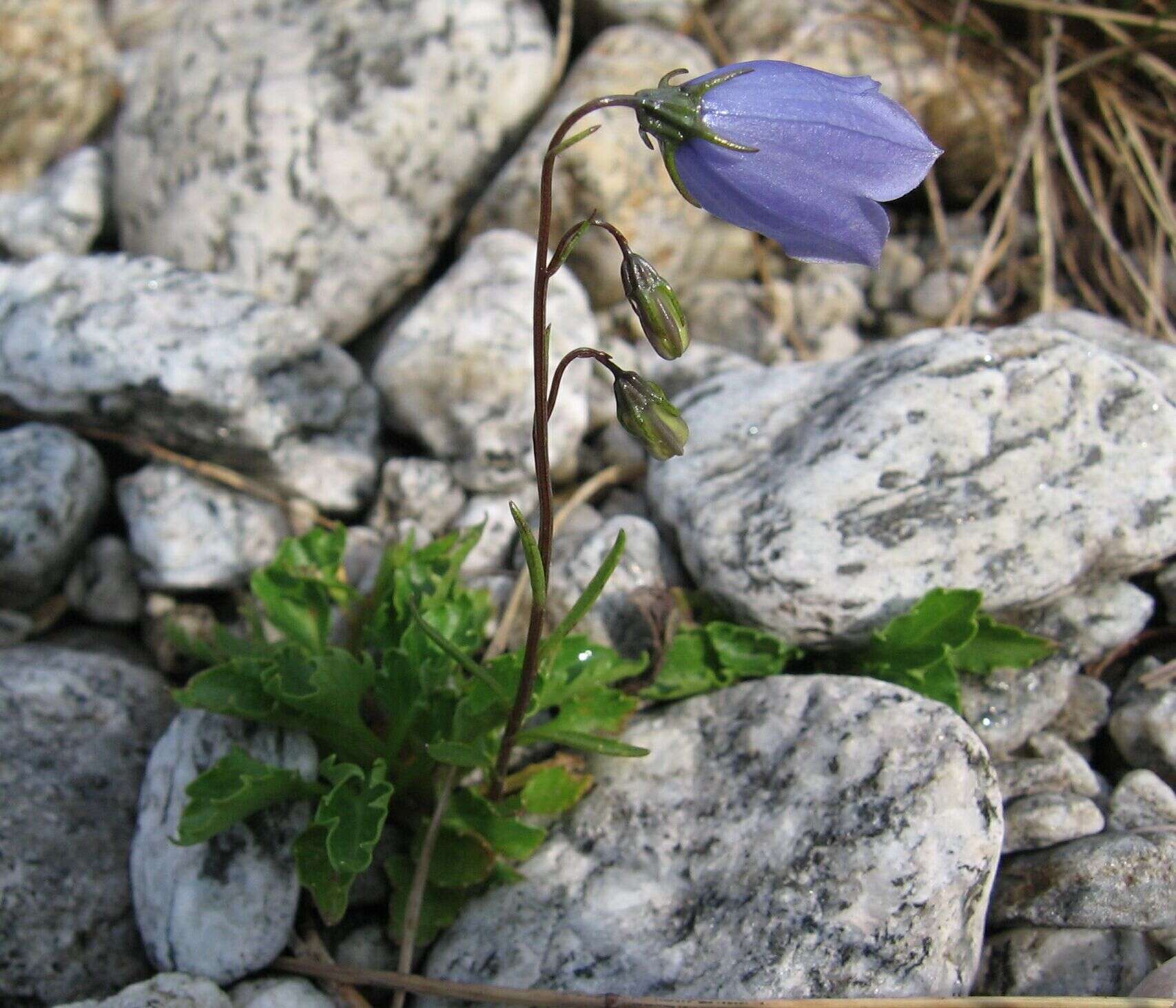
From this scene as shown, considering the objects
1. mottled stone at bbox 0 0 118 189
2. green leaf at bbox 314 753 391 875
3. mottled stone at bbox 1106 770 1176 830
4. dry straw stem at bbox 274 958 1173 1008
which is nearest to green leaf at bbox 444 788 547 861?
green leaf at bbox 314 753 391 875

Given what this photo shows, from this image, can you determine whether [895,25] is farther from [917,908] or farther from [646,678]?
[917,908]

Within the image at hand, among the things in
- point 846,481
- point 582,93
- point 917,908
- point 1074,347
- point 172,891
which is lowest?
point 172,891

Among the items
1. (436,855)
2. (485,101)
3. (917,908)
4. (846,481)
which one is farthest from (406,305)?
(917,908)

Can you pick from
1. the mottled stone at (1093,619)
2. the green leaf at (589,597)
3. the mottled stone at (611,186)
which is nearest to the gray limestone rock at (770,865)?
the green leaf at (589,597)

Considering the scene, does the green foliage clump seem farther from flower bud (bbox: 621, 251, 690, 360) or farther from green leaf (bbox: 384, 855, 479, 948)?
flower bud (bbox: 621, 251, 690, 360)

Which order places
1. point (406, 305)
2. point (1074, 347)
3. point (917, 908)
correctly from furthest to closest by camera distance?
point (406, 305), point (1074, 347), point (917, 908)

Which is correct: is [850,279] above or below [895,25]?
below
